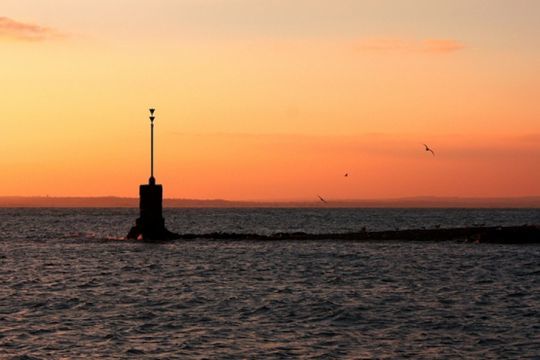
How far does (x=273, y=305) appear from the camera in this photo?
37031mm

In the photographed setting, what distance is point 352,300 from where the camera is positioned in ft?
127

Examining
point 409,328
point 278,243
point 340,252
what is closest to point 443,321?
point 409,328

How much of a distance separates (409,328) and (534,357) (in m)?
5.64

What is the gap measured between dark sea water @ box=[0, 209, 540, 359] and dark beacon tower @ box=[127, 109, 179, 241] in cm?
977

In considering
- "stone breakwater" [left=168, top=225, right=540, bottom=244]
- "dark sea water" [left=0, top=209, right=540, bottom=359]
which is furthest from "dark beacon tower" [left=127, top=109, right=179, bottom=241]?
"dark sea water" [left=0, top=209, right=540, bottom=359]

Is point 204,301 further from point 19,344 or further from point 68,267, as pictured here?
point 68,267

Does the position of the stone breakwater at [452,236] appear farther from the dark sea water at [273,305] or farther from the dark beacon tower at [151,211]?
the dark sea water at [273,305]

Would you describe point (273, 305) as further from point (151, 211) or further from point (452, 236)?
point (452, 236)

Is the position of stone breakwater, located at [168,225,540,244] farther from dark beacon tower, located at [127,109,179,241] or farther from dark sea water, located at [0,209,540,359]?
dark sea water, located at [0,209,540,359]

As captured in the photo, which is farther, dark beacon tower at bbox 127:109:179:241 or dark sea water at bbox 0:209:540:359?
dark beacon tower at bbox 127:109:179:241

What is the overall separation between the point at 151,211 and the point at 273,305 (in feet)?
136

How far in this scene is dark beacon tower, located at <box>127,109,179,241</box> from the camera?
251ft

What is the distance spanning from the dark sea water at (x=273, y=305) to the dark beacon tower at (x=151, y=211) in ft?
32.1

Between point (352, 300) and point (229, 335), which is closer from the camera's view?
point (229, 335)
